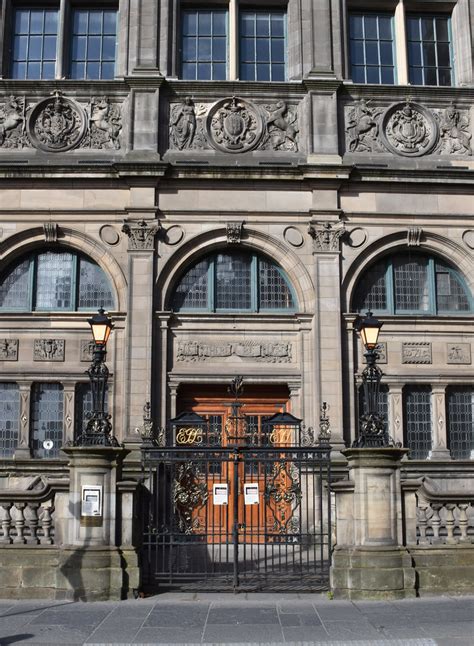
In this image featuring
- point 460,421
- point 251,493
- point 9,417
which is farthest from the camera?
point 460,421

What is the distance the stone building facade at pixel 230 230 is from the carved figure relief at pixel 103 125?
0.04m

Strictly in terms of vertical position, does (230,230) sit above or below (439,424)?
above

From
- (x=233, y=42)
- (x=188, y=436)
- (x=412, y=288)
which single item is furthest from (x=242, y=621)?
(x=233, y=42)

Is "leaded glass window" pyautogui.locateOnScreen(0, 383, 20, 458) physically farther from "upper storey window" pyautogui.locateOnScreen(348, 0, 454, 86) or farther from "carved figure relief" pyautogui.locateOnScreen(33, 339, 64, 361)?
"upper storey window" pyautogui.locateOnScreen(348, 0, 454, 86)

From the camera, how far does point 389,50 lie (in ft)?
73.5

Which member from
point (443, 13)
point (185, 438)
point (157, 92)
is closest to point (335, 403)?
point (185, 438)

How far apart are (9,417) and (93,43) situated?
392 inches

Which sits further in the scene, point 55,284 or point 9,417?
point 55,284

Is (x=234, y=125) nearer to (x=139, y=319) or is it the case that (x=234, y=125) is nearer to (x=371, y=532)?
(x=139, y=319)

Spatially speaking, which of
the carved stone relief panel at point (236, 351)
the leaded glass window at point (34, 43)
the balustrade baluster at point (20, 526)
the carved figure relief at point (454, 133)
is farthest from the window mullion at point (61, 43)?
the balustrade baluster at point (20, 526)

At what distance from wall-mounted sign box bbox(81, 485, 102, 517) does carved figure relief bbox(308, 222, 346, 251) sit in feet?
30.3

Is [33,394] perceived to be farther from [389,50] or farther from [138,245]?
[389,50]

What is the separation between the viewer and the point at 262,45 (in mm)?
22219

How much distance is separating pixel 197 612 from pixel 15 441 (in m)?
9.21
